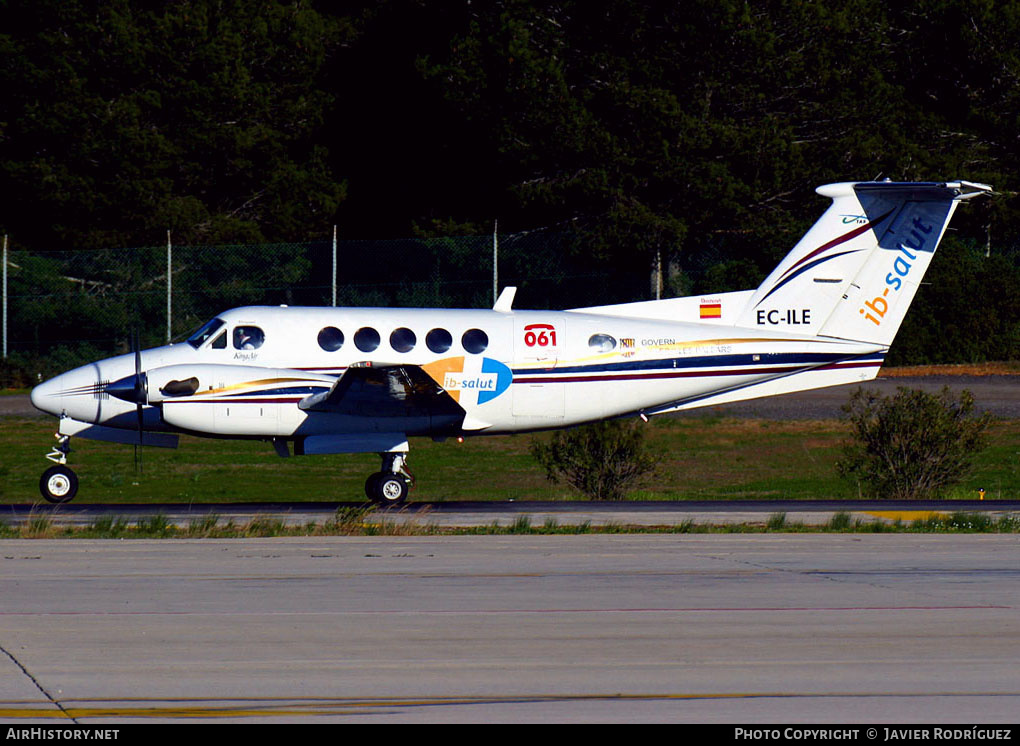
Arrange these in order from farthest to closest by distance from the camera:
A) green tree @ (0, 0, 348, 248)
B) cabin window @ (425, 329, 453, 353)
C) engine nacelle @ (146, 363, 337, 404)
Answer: green tree @ (0, 0, 348, 248) < cabin window @ (425, 329, 453, 353) < engine nacelle @ (146, 363, 337, 404)

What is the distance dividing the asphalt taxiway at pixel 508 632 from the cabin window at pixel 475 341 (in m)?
5.68

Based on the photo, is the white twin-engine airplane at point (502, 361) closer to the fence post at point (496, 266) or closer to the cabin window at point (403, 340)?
the cabin window at point (403, 340)

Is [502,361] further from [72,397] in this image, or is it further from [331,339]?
[72,397]

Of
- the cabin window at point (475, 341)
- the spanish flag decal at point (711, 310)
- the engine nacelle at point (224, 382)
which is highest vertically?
the spanish flag decal at point (711, 310)

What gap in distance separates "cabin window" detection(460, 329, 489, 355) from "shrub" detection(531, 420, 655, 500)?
4.62 metres

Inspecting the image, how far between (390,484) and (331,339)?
237 cm

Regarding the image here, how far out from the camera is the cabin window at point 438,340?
71.8 ft

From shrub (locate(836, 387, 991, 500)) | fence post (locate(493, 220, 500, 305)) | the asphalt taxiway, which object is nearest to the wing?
the asphalt taxiway

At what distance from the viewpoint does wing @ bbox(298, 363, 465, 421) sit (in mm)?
20938

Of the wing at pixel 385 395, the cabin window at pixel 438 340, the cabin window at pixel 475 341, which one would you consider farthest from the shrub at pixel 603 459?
the cabin window at pixel 438 340

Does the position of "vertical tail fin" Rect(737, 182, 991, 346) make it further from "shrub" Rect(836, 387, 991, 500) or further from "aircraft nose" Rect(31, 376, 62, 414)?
"aircraft nose" Rect(31, 376, 62, 414)

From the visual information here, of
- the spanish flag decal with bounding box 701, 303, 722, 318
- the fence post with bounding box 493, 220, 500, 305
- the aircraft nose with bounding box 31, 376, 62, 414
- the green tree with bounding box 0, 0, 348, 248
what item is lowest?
the aircraft nose with bounding box 31, 376, 62, 414

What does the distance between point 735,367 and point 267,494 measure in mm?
9876

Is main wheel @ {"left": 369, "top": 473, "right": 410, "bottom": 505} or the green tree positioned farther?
the green tree
